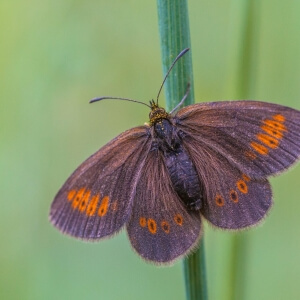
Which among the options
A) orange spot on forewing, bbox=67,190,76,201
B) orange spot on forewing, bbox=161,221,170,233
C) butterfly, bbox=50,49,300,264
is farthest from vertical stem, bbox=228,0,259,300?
orange spot on forewing, bbox=67,190,76,201

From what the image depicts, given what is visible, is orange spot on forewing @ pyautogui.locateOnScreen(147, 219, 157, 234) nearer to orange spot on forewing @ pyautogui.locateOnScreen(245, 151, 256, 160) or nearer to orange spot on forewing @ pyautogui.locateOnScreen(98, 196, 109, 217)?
orange spot on forewing @ pyautogui.locateOnScreen(98, 196, 109, 217)

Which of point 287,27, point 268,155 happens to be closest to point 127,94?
point 287,27

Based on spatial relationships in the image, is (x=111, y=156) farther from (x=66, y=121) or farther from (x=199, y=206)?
(x=66, y=121)

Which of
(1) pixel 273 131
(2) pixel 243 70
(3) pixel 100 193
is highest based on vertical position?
(2) pixel 243 70

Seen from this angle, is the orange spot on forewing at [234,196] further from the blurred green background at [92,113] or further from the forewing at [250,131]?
the blurred green background at [92,113]

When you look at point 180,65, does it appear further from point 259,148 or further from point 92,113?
point 92,113

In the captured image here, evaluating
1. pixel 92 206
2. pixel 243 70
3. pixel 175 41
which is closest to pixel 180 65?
pixel 175 41

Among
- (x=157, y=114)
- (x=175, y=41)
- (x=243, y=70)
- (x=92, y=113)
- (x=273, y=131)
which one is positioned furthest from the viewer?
(x=92, y=113)
